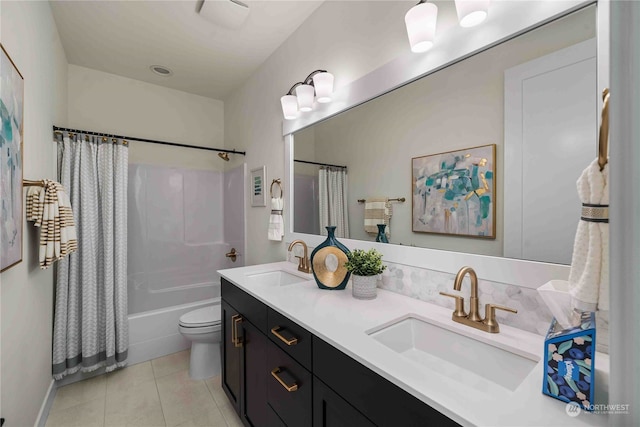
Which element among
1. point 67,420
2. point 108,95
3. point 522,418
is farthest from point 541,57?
point 108,95

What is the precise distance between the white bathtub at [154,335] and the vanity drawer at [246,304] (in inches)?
46.1

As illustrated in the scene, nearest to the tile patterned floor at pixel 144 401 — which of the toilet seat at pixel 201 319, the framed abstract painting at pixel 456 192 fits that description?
the toilet seat at pixel 201 319

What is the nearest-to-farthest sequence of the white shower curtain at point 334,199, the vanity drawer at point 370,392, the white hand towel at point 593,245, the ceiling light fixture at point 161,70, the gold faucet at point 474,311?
the white hand towel at point 593,245
the vanity drawer at point 370,392
the gold faucet at point 474,311
the white shower curtain at point 334,199
the ceiling light fixture at point 161,70

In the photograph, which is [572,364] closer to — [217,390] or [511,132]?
[511,132]

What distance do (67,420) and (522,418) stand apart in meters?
2.38

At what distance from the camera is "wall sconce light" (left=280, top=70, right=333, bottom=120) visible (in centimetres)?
159

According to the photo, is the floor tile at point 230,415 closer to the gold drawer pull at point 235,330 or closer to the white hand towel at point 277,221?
the gold drawer pull at point 235,330

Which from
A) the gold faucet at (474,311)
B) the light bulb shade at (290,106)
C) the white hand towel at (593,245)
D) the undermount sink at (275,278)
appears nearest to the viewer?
the white hand towel at (593,245)

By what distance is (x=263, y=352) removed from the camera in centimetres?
128

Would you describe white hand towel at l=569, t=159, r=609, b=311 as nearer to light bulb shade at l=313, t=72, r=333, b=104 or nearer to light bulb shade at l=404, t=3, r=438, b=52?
light bulb shade at l=404, t=3, r=438, b=52

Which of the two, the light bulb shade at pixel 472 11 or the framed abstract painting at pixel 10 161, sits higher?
the light bulb shade at pixel 472 11

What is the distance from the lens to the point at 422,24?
106 cm

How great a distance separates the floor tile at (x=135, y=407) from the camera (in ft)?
5.51

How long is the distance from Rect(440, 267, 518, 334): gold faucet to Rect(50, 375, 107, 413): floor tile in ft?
7.70
